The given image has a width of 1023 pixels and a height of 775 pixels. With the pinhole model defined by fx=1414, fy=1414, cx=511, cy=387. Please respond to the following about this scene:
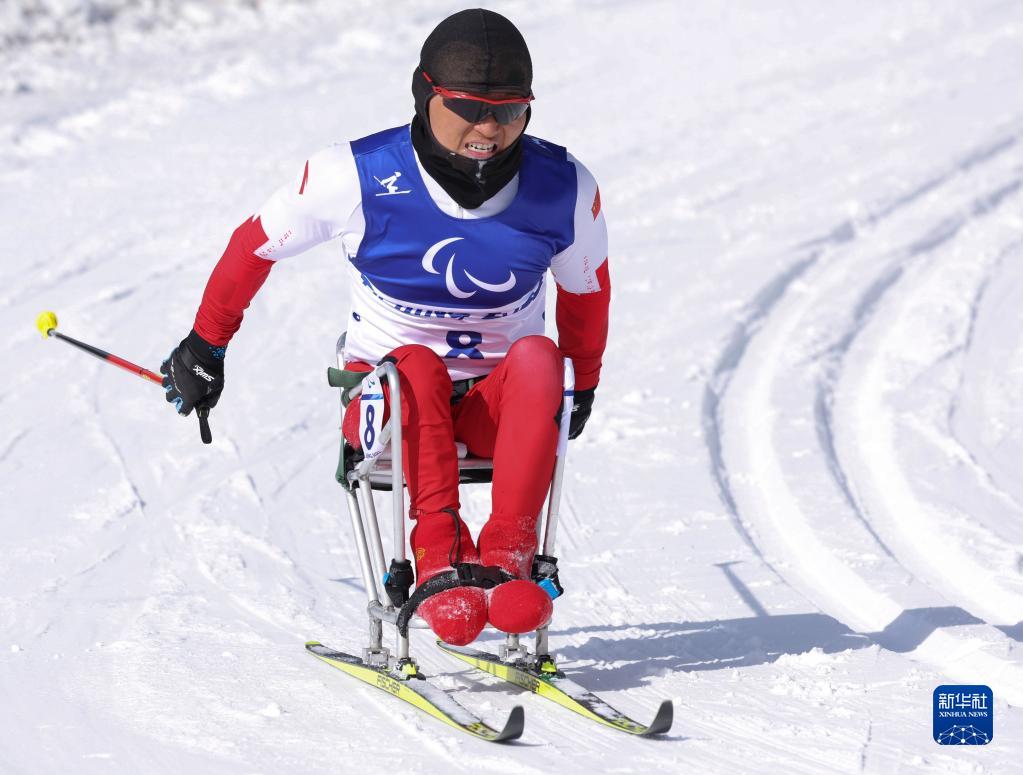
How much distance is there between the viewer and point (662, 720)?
302 cm

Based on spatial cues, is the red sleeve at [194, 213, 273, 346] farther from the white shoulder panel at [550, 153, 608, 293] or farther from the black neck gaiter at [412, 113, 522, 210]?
the white shoulder panel at [550, 153, 608, 293]

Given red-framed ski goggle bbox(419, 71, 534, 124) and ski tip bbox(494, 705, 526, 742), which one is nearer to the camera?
ski tip bbox(494, 705, 526, 742)

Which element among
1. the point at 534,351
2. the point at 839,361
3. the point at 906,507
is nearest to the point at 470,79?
the point at 534,351

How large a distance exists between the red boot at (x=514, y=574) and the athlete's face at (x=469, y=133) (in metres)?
0.87

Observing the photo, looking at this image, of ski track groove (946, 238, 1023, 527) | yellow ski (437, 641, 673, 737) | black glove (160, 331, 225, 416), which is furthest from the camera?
ski track groove (946, 238, 1023, 527)

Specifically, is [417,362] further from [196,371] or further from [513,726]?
[513,726]

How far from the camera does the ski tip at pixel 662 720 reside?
3000 mm

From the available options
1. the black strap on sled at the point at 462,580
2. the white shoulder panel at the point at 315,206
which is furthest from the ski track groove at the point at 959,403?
the white shoulder panel at the point at 315,206

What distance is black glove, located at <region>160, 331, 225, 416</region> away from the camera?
3660 mm

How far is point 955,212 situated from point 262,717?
678 centimetres

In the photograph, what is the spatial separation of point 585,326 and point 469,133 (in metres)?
0.69

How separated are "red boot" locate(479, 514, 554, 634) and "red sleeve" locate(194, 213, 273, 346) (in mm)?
892

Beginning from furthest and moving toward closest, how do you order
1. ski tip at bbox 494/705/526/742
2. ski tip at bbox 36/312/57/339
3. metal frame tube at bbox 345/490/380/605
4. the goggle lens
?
1. ski tip at bbox 36/312/57/339
2. metal frame tube at bbox 345/490/380/605
3. the goggle lens
4. ski tip at bbox 494/705/526/742

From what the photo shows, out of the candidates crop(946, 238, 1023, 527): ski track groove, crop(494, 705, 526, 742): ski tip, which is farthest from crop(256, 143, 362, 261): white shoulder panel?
crop(946, 238, 1023, 527): ski track groove
